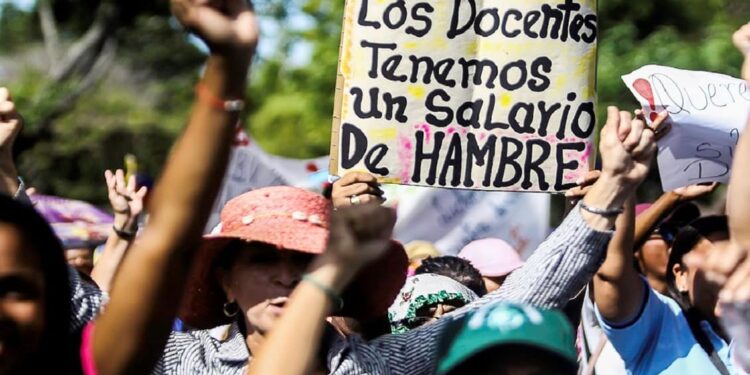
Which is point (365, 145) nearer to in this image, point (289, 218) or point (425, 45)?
point (425, 45)

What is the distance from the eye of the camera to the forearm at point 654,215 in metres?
5.21

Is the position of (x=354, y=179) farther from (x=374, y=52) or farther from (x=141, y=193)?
(x=141, y=193)

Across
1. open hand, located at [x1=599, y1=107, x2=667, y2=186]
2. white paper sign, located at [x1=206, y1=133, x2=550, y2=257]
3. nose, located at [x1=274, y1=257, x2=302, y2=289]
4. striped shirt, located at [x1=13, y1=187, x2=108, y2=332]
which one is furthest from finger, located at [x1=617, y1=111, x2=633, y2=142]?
white paper sign, located at [x1=206, y1=133, x2=550, y2=257]

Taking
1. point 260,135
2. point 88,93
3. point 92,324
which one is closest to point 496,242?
point 92,324

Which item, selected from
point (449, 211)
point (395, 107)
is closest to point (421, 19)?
point (395, 107)

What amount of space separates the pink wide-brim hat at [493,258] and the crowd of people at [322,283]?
74cm

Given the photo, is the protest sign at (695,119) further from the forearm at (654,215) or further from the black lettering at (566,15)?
the black lettering at (566,15)

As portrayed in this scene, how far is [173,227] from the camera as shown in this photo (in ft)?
8.06

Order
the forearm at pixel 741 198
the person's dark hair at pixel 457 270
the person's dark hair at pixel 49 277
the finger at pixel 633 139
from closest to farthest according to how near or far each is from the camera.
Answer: the person's dark hair at pixel 49 277, the forearm at pixel 741 198, the finger at pixel 633 139, the person's dark hair at pixel 457 270

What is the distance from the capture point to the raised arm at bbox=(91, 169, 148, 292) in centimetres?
465

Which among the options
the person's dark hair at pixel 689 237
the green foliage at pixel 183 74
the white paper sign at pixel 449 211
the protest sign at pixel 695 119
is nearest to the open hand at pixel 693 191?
the person's dark hair at pixel 689 237

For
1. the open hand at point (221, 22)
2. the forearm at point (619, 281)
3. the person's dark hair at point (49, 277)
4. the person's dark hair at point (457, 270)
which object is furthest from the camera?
the person's dark hair at point (457, 270)

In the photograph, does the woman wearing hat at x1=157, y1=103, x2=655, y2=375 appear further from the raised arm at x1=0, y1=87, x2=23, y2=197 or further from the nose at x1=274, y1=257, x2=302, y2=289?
the raised arm at x1=0, y1=87, x2=23, y2=197

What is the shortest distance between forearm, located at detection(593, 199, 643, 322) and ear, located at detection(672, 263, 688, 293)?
70 cm
